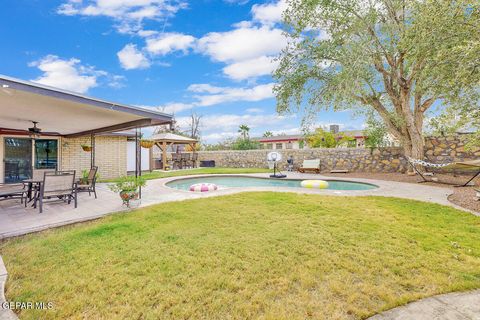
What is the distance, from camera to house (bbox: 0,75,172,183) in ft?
15.5

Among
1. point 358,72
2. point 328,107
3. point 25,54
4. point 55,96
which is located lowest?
point 55,96

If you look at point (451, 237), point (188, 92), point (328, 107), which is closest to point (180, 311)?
point (451, 237)

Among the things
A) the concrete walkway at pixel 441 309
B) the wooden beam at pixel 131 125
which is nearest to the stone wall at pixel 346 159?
the wooden beam at pixel 131 125

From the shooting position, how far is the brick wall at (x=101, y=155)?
40.3 ft

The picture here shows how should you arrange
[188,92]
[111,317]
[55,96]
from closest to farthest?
[111,317], [55,96], [188,92]

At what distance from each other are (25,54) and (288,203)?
50.1ft

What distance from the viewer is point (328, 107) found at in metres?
11.5

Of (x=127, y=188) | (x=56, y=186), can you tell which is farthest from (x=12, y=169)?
(x=127, y=188)

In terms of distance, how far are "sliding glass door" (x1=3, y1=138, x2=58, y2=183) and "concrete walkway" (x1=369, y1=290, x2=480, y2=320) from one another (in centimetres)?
1409

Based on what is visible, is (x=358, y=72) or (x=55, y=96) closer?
(x=55, y=96)

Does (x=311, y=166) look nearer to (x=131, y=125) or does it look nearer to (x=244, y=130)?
(x=131, y=125)

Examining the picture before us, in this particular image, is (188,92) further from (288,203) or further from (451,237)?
(451,237)

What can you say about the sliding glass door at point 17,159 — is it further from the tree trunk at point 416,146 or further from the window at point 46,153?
the tree trunk at point 416,146

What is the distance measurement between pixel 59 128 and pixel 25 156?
9.54 ft
